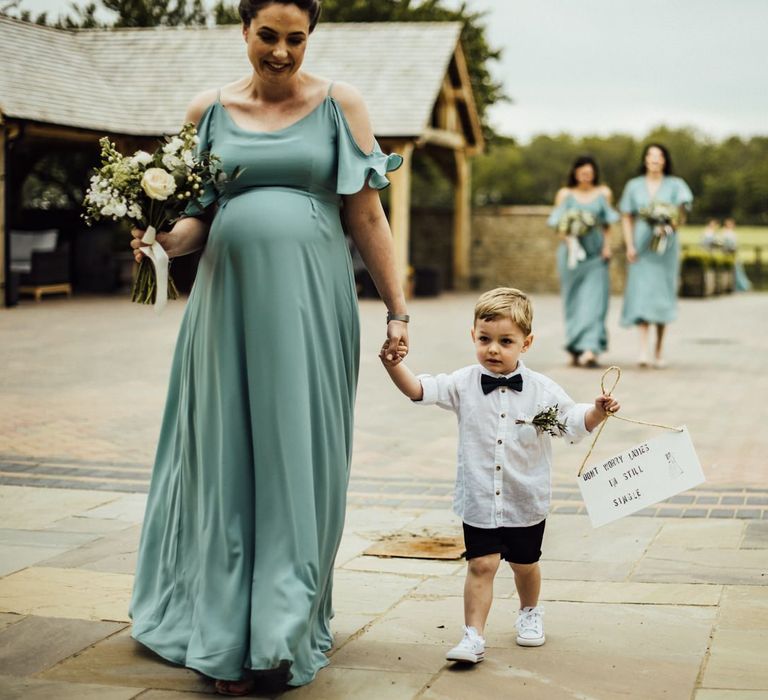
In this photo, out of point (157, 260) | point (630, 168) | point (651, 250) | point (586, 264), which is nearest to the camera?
point (157, 260)

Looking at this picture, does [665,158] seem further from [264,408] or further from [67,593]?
[264,408]

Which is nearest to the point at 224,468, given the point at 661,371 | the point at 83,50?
the point at 661,371

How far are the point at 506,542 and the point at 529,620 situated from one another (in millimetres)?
261

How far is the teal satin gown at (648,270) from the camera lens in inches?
480

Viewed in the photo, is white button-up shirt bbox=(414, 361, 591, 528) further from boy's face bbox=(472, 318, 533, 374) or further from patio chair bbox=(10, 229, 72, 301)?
patio chair bbox=(10, 229, 72, 301)

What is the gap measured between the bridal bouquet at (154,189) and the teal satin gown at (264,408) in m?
0.14

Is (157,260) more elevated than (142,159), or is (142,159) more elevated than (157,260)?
(142,159)

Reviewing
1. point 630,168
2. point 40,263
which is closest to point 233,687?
point 40,263

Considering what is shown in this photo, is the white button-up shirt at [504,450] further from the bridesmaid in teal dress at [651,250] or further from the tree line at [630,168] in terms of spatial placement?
the tree line at [630,168]

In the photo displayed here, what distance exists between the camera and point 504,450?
375 cm

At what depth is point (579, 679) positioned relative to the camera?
3496 mm

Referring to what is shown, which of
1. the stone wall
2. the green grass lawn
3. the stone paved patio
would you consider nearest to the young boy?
the stone paved patio

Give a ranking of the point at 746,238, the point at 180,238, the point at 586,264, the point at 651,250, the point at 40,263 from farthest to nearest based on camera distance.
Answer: the point at 746,238, the point at 40,263, the point at 586,264, the point at 651,250, the point at 180,238

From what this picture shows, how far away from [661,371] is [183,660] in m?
9.03
